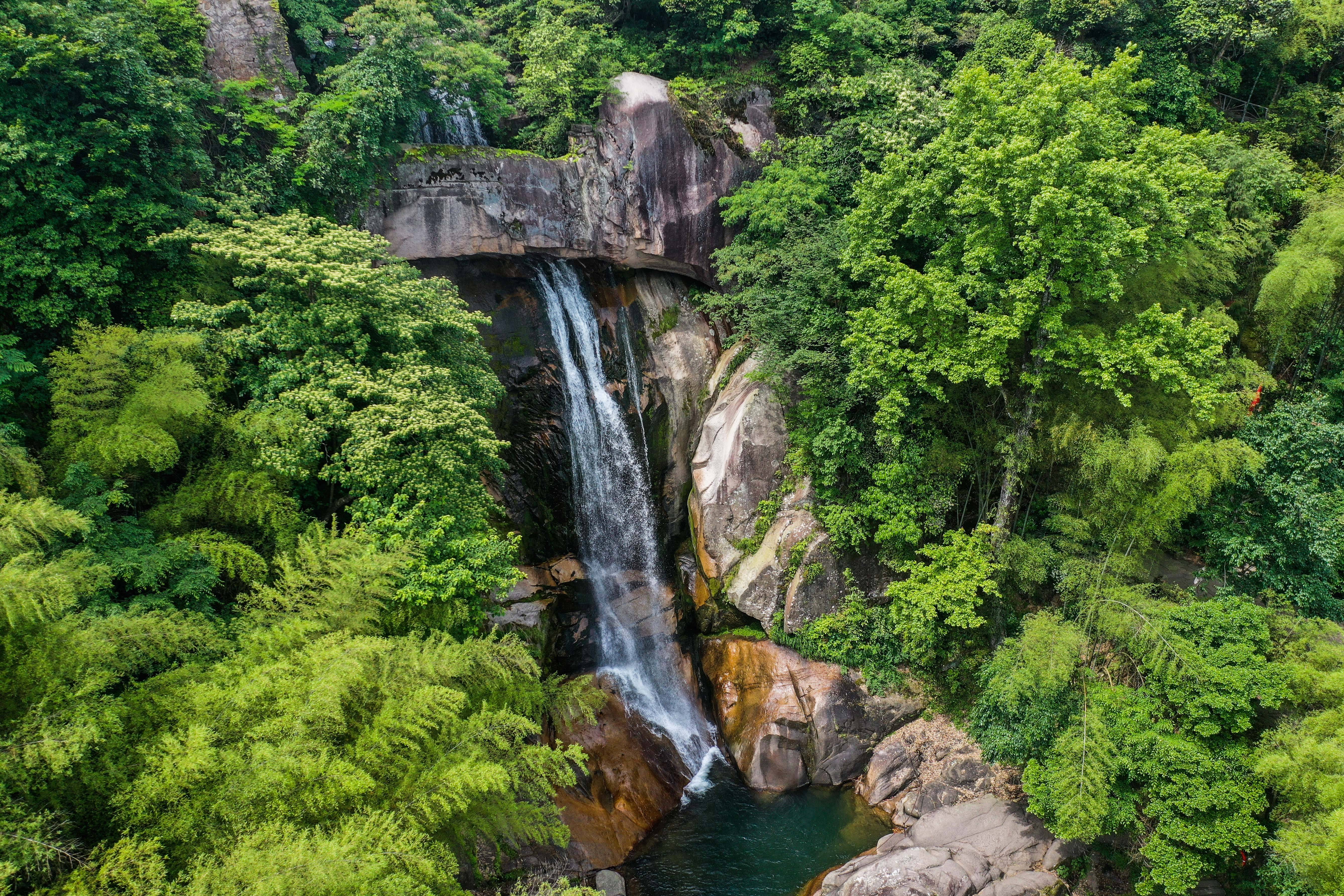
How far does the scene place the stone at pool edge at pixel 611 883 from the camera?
13.4 metres

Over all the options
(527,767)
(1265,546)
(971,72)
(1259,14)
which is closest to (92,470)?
(527,767)

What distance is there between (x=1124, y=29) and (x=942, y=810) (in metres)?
20.9

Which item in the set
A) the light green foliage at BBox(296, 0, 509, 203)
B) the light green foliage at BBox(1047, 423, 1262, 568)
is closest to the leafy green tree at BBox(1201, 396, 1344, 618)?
the light green foliage at BBox(1047, 423, 1262, 568)

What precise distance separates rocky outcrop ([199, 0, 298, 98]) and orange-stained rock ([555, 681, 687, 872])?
55.4ft

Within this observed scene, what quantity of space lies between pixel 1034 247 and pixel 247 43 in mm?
18027

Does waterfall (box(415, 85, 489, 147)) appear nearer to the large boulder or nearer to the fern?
the large boulder

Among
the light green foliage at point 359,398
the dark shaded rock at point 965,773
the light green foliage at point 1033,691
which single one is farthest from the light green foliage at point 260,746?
the dark shaded rock at point 965,773

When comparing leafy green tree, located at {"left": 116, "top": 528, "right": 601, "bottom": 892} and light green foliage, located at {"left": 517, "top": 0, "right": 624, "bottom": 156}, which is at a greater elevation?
light green foliage, located at {"left": 517, "top": 0, "right": 624, "bottom": 156}

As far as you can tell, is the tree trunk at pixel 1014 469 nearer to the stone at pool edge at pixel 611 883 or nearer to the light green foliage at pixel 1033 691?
the light green foliage at pixel 1033 691

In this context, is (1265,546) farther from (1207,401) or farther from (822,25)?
(822,25)

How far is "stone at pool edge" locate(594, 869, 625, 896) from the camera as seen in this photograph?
13.4 meters

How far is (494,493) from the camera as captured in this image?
1875 centimetres

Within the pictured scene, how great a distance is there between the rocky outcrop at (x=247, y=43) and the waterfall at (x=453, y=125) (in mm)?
3220

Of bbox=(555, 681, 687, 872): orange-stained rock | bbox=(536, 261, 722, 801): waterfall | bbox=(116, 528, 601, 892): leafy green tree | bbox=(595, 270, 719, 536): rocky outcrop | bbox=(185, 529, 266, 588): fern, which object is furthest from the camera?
bbox=(595, 270, 719, 536): rocky outcrop
